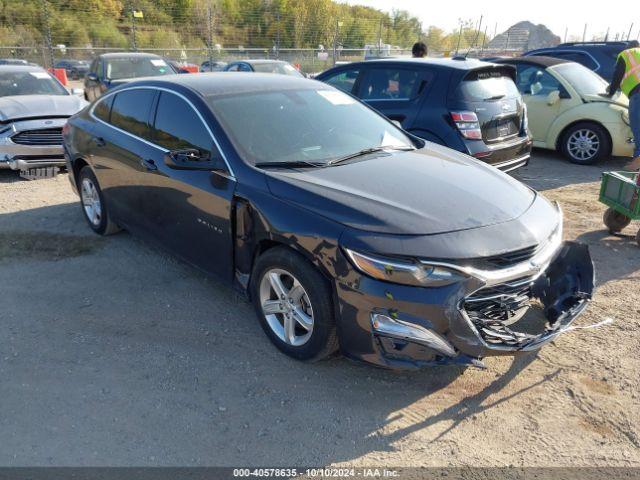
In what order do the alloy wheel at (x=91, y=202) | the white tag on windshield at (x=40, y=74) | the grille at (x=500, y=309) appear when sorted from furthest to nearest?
the white tag on windshield at (x=40, y=74) → the alloy wheel at (x=91, y=202) → the grille at (x=500, y=309)

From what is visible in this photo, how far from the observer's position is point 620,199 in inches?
206

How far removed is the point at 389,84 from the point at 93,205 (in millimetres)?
4016

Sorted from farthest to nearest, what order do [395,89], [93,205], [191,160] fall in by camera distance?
[395,89], [93,205], [191,160]

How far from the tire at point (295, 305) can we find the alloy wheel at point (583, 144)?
7.14 m

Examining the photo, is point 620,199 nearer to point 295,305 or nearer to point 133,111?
point 295,305

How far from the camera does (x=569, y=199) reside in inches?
272

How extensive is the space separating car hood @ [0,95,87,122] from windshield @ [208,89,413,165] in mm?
4965

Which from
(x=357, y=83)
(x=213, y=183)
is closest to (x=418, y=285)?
(x=213, y=183)

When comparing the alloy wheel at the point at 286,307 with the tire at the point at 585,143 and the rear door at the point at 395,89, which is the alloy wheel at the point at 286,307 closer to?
the rear door at the point at 395,89

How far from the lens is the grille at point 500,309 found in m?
2.86

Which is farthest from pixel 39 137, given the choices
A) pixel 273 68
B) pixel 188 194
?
pixel 273 68

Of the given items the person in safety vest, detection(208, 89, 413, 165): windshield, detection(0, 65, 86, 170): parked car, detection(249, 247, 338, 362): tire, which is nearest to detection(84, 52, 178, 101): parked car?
detection(0, 65, 86, 170): parked car

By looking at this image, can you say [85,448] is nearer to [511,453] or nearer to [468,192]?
[511,453]

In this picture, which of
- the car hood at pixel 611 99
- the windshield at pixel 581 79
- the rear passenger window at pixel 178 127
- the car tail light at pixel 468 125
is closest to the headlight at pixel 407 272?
the rear passenger window at pixel 178 127
